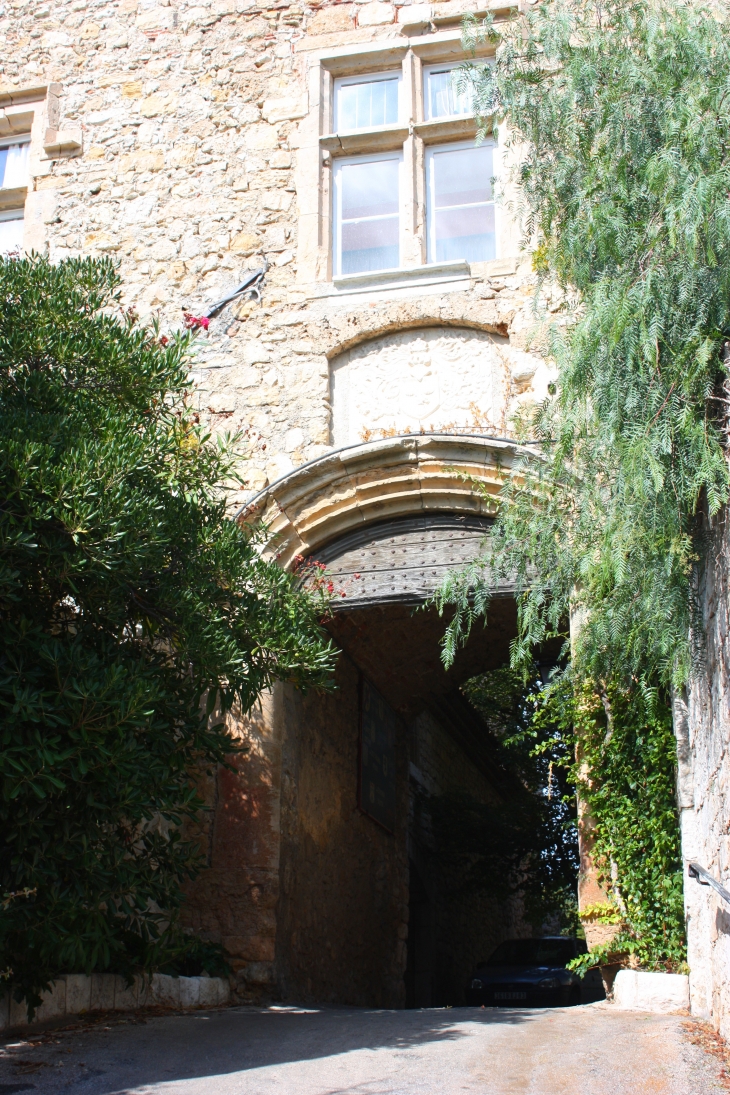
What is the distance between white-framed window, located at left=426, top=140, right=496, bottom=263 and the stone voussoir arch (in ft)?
4.66

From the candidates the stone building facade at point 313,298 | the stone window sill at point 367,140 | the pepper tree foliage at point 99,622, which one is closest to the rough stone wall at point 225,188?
the stone building facade at point 313,298

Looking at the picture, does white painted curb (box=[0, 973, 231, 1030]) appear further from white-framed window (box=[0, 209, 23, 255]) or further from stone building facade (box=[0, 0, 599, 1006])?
white-framed window (box=[0, 209, 23, 255])

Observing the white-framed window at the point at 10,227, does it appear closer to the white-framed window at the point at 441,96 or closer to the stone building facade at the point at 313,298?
the stone building facade at the point at 313,298

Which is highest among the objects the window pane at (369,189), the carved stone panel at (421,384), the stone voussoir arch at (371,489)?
the window pane at (369,189)

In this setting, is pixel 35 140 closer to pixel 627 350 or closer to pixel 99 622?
pixel 99 622

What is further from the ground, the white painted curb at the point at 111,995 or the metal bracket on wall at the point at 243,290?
the metal bracket on wall at the point at 243,290

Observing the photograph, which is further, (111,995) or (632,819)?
(632,819)

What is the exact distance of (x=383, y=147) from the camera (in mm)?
7648

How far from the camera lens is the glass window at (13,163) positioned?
8258mm

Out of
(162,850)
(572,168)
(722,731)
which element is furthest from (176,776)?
(572,168)

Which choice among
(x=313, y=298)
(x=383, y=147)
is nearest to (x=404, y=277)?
(x=313, y=298)

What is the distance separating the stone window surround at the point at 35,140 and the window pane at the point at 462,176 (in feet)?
8.79

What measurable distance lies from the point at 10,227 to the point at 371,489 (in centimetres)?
368

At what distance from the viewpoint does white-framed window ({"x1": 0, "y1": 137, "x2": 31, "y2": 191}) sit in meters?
8.27
